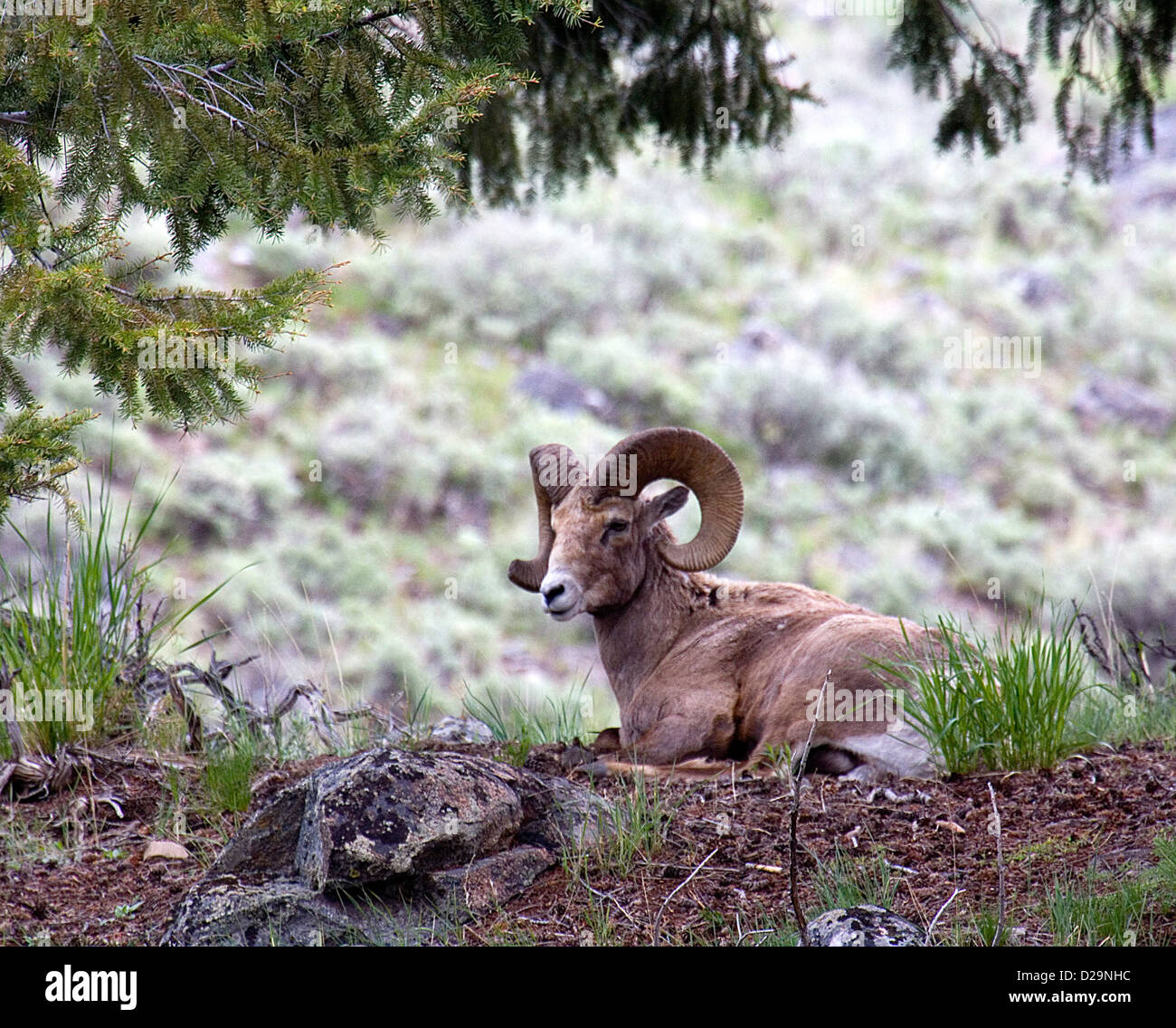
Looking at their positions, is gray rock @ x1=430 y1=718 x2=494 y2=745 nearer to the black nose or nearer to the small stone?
the black nose

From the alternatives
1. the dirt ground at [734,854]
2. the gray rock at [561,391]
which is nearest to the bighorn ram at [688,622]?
the dirt ground at [734,854]

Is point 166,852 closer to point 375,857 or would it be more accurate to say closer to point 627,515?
point 375,857

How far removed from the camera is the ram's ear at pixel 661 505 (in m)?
7.46

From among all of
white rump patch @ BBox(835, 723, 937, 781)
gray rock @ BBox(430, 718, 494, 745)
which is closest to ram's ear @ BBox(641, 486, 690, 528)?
gray rock @ BBox(430, 718, 494, 745)

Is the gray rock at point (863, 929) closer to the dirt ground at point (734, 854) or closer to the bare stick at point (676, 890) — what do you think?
the dirt ground at point (734, 854)

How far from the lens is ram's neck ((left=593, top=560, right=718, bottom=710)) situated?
24.6 feet

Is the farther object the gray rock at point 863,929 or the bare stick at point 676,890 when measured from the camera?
the bare stick at point 676,890

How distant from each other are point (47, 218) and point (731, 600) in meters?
4.48

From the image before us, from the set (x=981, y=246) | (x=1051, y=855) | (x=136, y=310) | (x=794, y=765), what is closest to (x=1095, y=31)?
(x=794, y=765)

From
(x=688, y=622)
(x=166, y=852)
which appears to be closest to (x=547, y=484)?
(x=688, y=622)

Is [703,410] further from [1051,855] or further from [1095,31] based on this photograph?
[1051,855]

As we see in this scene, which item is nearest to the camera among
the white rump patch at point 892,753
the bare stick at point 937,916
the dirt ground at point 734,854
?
the bare stick at point 937,916

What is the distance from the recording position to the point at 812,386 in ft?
80.1

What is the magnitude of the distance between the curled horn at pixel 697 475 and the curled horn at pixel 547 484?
0.78ft
